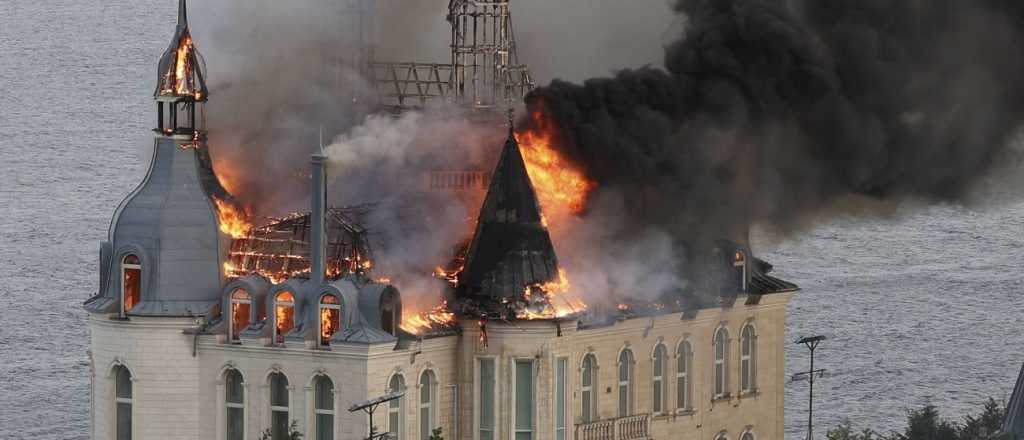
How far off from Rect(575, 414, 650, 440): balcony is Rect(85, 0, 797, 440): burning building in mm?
95

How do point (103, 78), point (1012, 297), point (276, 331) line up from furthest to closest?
1. point (103, 78)
2. point (1012, 297)
3. point (276, 331)

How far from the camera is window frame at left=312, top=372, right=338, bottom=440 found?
309 feet

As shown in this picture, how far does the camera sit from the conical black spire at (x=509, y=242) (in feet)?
318

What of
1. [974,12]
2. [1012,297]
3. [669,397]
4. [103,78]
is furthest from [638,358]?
[103,78]

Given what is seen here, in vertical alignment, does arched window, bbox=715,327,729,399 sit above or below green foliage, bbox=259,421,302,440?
above

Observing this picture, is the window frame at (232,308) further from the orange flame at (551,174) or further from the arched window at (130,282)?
the orange flame at (551,174)

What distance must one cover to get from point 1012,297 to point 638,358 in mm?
85703

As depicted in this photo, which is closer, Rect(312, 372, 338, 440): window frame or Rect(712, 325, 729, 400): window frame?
Rect(312, 372, 338, 440): window frame

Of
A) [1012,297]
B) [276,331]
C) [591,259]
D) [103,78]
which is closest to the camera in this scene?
[276,331]

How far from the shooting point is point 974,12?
108 meters

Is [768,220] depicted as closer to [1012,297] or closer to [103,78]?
[1012,297]

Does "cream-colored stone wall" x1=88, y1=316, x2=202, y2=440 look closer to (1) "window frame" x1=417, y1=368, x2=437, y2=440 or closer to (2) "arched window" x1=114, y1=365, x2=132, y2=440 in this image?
(2) "arched window" x1=114, y1=365, x2=132, y2=440

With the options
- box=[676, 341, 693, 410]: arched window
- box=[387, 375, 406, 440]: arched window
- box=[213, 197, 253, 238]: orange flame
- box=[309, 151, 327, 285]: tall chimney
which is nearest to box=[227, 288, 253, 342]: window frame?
box=[213, 197, 253, 238]: orange flame

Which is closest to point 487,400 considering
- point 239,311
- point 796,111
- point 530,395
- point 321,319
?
point 530,395
